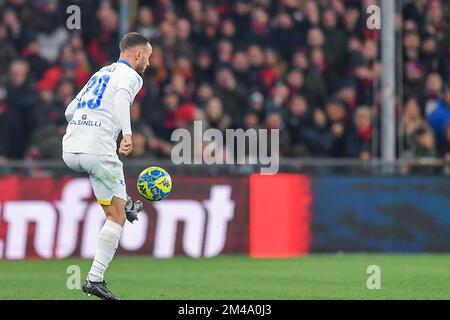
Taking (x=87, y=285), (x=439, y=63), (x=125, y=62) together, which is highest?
(x=439, y=63)

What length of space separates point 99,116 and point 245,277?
3.48 metres

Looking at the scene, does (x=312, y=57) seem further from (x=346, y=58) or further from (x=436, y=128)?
(x=436, y=128)

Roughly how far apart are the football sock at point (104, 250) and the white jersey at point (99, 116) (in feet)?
2.22

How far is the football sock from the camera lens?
1055 cm

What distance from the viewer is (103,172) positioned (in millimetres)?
10688

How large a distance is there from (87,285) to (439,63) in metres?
9.75

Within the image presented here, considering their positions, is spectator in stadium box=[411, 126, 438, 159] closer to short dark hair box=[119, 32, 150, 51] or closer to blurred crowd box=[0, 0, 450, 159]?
blurred crowd box=[0, 0, 450, 159]

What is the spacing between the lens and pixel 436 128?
17.8m

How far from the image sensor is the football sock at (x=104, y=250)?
415 inches

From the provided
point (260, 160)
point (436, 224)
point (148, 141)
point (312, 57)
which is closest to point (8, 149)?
point (148, 141)

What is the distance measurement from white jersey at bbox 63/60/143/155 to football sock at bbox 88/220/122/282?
675 mm

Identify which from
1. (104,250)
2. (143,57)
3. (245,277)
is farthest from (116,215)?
(245,277)

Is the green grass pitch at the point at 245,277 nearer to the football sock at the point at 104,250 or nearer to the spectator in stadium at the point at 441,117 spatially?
the football sock at the point at 104,250

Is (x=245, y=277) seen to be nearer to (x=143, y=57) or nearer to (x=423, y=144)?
(x=143, y=57)
